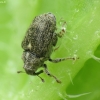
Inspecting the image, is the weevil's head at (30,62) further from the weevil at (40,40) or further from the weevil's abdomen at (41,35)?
the weevil's abdomen at (41,35)

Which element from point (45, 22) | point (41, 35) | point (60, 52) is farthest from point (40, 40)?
point (60, 52)

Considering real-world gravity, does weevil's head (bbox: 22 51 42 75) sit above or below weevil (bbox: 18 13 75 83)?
below

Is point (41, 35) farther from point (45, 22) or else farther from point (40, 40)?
point (45, 22)

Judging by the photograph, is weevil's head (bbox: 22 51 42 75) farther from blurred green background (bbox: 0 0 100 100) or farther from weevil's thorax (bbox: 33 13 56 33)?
weevil's thorax (bbox: 33 13 56 33)

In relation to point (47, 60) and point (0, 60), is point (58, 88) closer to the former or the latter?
point (47, 60)

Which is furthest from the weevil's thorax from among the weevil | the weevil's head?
the weevil's head

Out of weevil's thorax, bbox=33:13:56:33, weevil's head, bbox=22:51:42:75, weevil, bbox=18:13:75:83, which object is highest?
weevil's thorax, bbox=33:13:56:33

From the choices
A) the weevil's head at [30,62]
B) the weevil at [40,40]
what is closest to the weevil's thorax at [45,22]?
the weevil at [40,40]
